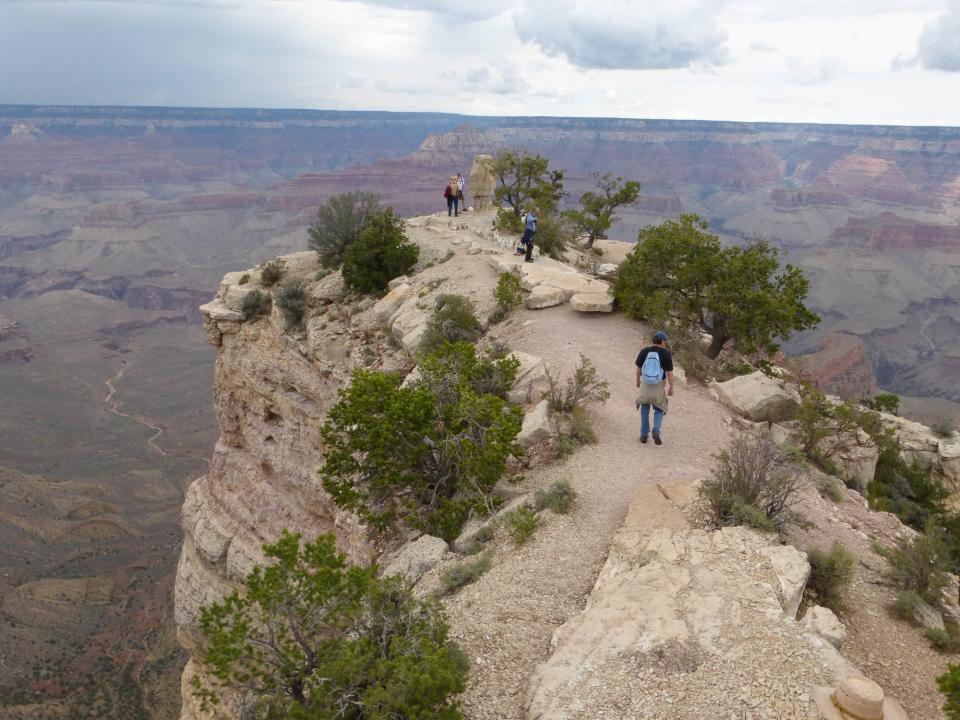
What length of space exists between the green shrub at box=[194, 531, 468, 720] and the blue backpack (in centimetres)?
539

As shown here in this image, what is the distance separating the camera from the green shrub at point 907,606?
22.9ft

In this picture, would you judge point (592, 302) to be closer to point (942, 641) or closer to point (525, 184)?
point (942, 641)

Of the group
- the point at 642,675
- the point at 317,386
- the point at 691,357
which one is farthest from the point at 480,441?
the point at 317,386

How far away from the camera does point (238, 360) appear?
65.5 ft

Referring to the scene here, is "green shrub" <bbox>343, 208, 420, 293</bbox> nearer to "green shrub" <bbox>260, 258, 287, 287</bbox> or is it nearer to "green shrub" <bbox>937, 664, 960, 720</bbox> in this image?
"green shrub" <bbox>260, 258, 287, 287</bbox>

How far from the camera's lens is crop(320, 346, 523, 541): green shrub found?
29.8 feet

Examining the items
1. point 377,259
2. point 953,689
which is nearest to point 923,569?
point 953,689

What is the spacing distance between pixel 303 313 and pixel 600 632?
15.5 m

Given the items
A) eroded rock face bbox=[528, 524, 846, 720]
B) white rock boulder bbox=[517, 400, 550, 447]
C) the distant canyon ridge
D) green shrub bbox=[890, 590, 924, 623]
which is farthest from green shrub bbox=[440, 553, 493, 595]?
the distant canyon ridge

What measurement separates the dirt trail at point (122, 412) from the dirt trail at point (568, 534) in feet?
154

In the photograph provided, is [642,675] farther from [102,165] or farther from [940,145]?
[102,165]

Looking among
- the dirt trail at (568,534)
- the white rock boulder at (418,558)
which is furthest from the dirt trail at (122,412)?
the white rock boulder at (418,558)

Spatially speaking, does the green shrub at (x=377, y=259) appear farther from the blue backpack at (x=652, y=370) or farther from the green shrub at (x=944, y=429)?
the green shrub at (x=944, y=429)

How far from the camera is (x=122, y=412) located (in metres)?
60.2
